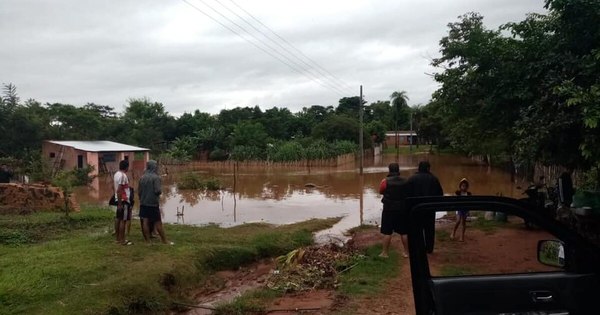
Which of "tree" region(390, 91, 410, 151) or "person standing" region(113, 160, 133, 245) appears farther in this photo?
"tree" region(390, 91, 410, 151)

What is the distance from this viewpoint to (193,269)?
734cm

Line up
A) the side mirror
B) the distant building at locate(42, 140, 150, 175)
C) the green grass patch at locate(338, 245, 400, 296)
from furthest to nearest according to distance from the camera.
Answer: the distant building at locate(42, 140, 150, 175) < the green grass patch at locate(338, 245, 400, 296) < the side mirror

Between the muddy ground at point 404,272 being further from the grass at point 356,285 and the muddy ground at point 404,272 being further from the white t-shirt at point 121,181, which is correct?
the white t-shirt at point 121,181

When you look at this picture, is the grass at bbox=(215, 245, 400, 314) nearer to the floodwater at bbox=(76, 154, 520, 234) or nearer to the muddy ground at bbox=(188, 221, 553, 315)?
the muddy ground at bbox=(188, 221, 553, 315)

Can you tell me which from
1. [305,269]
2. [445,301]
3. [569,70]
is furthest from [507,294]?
[569,70]

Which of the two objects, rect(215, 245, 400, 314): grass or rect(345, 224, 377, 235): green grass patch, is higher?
rect(215, 245, 400, 314): grass

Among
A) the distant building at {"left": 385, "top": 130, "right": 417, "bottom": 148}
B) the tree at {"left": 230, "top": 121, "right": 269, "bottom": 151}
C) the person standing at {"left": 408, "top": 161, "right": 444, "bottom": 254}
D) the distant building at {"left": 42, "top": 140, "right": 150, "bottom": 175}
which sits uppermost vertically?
the distant building at {"left": 385, "top": 130, "right": 417, "bottom": 148}

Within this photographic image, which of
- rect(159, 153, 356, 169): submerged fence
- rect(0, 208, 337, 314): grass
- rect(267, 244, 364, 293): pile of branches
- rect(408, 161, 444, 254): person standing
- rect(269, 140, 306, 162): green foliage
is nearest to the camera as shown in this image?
rect(0, 208, 337, 314): grass

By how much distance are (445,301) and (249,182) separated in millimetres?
27041

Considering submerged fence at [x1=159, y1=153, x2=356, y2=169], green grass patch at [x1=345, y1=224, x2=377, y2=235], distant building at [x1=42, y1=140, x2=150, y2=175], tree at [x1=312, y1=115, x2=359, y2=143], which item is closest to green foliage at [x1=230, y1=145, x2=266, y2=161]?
submerged fence at [x1=159, y1=153, x2=356, y2=169]

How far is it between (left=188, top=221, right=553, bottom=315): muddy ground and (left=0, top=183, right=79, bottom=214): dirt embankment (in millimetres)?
8645

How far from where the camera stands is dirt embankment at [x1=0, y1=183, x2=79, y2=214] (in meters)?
13.9

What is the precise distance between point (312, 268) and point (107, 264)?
3.01 metres

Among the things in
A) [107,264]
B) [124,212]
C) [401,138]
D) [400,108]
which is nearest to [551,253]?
[107,264]
